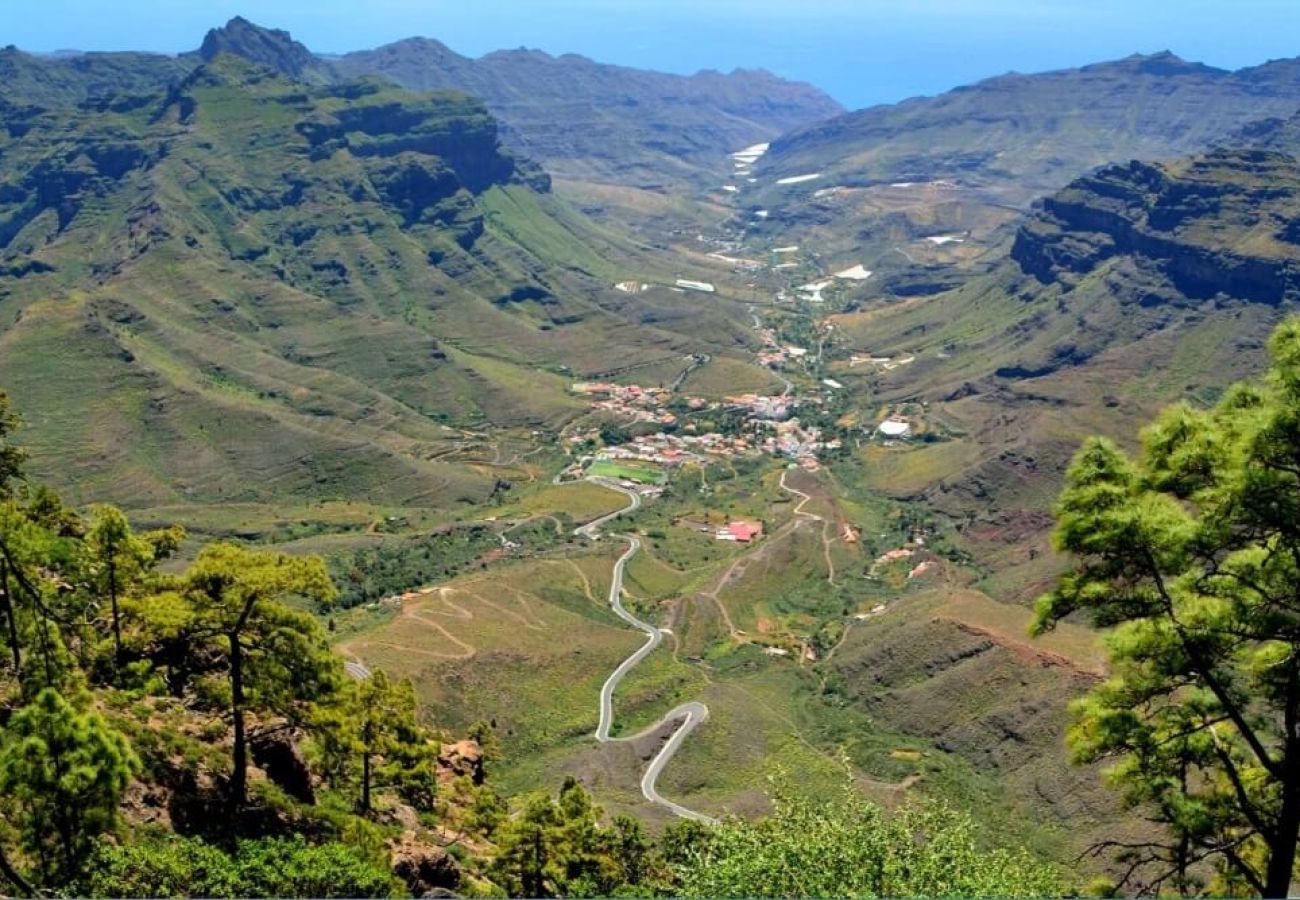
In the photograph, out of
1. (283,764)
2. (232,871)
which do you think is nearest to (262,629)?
(232,871)

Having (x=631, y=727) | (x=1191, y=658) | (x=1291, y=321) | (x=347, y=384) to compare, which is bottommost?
(x=631, y=727)

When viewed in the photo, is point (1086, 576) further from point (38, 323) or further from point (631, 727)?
point (38, 323)

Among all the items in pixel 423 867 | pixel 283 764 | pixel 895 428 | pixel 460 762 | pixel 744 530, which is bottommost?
pixel 744 530

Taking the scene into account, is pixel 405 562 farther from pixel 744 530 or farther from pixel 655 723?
pixel 655 723

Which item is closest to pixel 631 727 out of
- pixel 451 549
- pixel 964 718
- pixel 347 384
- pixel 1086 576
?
pixel 964 718

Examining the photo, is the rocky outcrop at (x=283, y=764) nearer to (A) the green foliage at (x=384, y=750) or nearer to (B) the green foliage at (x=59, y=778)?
(A) the green foliage at (x=384, y=750)

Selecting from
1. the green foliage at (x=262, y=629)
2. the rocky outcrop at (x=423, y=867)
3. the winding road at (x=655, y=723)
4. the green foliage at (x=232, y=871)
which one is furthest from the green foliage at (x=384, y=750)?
the winding road at (x=655, y=723)
